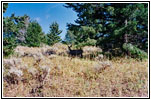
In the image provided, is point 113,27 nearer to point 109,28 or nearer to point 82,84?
point 109,28

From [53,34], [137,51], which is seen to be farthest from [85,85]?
[53,34]

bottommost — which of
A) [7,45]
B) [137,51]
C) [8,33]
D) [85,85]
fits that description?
[85,85]

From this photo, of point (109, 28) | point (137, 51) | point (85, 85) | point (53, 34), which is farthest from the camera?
point (53, 34)

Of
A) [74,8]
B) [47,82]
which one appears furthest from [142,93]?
[74,8]

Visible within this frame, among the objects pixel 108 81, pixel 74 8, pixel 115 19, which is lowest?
pixel 108 81

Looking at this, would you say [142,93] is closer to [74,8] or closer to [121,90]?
[121,90]

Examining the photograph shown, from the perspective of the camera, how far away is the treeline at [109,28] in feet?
20.2

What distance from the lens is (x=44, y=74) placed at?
12.3ft

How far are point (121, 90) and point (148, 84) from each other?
0.79 meters

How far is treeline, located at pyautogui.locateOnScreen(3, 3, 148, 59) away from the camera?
6152mm

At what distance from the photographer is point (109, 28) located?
7008mm

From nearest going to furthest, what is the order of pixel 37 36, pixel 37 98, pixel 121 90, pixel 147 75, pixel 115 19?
pixel 37 98, pixel 121 90, pixel 147 75, pixel 115 19, pixel 37 36

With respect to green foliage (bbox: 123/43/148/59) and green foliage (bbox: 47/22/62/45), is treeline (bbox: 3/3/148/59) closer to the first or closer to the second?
green foliage (bbox: 123/43/148/59)

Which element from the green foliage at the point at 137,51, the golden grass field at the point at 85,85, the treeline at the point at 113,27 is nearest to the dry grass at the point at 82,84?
the golden grass field at the point at 85,85
